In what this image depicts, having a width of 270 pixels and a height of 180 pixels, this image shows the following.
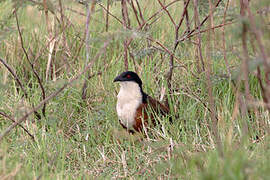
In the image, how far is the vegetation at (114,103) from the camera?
3.11m

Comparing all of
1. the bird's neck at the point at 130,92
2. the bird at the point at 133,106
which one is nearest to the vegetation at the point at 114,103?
the bird at the point at 133,106

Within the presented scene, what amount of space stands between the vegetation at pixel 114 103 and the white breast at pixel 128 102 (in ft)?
0.49

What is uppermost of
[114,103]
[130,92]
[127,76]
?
[127,76]

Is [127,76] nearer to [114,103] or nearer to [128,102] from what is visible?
[128,102]

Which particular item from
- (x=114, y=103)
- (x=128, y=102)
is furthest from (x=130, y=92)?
(x=114, y=103)

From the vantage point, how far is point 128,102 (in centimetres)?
417

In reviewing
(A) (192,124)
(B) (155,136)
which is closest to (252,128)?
(A) (192,124)

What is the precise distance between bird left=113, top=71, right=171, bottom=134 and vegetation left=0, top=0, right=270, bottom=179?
11 cm

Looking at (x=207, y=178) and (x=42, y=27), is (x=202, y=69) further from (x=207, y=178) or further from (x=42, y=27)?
(x=207, y=178)

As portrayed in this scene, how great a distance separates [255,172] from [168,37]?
365 centimetres

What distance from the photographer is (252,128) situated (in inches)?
153

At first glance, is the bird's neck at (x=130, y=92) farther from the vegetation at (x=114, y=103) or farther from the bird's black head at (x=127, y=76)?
the vegetation at (x=114, y=103)

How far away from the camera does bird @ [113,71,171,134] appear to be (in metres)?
4.16

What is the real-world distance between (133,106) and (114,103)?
Answer: 0.40 m
